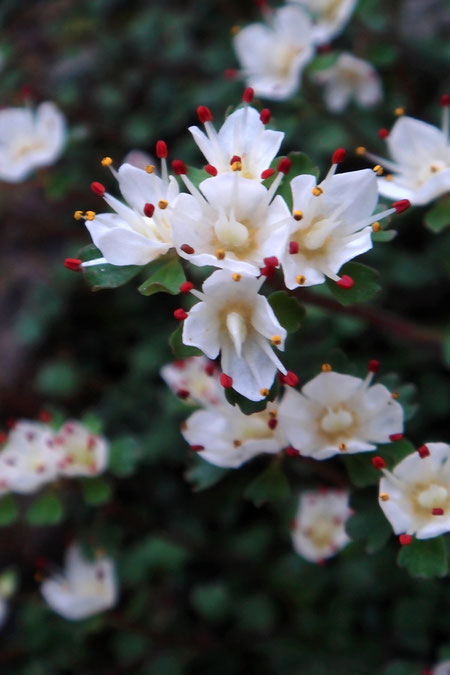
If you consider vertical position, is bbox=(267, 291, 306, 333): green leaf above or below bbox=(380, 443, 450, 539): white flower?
above

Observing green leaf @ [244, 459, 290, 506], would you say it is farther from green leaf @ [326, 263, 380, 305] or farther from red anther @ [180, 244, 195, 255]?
red anther @ [180, 244, 195, 255]

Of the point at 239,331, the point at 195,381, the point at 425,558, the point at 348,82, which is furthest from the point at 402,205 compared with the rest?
the point at 348,82

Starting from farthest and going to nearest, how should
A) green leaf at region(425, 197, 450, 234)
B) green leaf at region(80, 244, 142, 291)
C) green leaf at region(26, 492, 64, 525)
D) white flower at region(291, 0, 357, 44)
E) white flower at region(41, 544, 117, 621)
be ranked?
white flower at region(291, 0, 357, 44) < white flower at region(41, 544, 117, 621) < green leaf at region(26, 492, 64, 525) < green leaf at region(425, 197, 450, 234) < green leaf at region(80, 244, 142, 291)

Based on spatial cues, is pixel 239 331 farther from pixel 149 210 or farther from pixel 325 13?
pixel 325 13

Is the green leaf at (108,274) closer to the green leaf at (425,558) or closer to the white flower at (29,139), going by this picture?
the green leaf at (425,558)

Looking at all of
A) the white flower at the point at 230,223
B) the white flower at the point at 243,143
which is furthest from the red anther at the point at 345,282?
the white flower at the point at 243,143

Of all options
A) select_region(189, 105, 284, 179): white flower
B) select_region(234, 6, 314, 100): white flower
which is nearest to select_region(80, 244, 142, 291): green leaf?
select_region(189, 105, 284, 179): white flower

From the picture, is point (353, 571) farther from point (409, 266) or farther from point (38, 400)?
point (38, 400)
